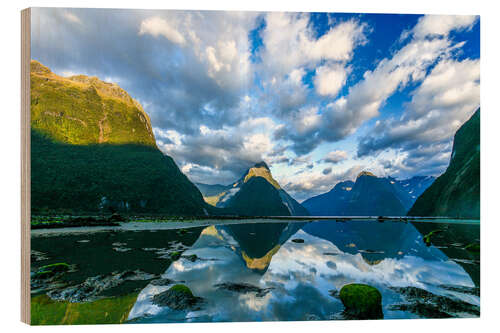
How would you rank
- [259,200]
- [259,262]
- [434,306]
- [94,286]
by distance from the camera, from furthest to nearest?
[259,200] → [259,262] → [94,286] → [434,306]

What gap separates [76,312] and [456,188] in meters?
55.2

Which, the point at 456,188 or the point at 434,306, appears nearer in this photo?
the point at 434,306

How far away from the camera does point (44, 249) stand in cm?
1267

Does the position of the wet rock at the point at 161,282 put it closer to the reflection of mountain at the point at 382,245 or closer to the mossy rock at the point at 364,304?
the mossy rock at the point at 364,304

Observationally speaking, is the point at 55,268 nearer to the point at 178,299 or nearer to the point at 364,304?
the point at 178,299

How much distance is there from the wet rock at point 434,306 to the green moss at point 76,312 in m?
8.66

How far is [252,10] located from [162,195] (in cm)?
9411

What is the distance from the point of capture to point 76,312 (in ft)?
19.9

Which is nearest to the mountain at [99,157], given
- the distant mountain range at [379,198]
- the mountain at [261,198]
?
the mountain at [261,198]

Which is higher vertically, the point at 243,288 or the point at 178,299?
the point at 178,299

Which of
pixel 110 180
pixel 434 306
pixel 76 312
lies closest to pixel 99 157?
pixel 110 180

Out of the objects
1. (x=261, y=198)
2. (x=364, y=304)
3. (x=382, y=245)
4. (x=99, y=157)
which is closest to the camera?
(x=364, y=304)

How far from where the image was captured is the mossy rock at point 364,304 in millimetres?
6281

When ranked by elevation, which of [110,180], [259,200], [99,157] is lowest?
[259,200]
